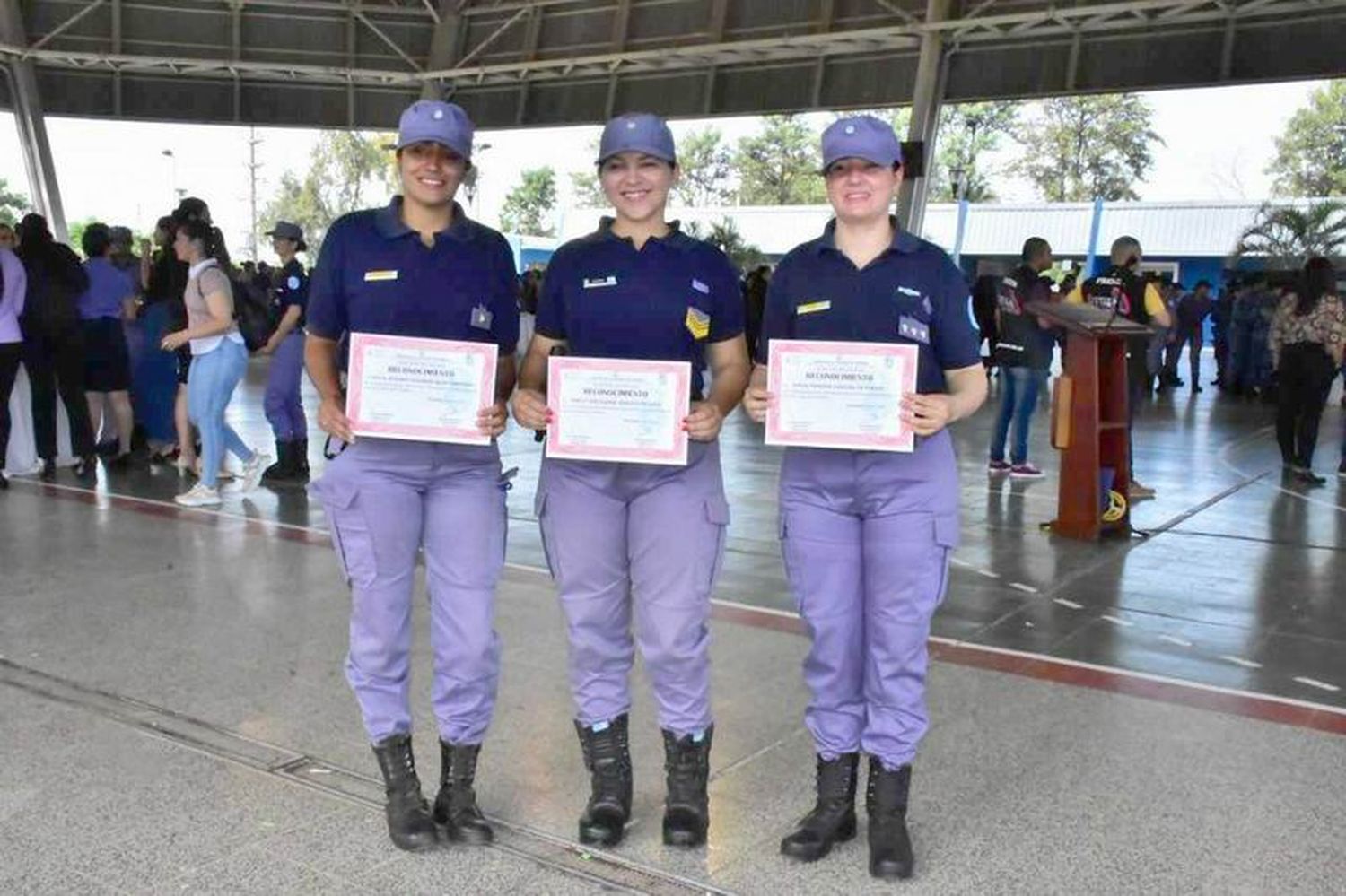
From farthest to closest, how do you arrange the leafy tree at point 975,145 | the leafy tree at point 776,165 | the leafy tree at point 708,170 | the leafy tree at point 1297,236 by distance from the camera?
the leafy tree at point 708,170 < the leafy tree at point 776,165 < the leafy tree at point 975,145 < the leafy tree at point 1297,236

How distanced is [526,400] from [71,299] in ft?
22.1

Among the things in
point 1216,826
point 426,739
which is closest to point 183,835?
point 426,739

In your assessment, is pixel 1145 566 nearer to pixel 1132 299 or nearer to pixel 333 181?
pixel 1132 299

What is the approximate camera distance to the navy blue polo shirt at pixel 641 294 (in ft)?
10.3

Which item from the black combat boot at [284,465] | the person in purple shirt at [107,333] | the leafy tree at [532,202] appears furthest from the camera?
the leafy tree at [532,202]

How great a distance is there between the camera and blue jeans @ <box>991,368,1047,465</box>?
9375 millimetres

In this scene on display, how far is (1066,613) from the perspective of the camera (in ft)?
18.4

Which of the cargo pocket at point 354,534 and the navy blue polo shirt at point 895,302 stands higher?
the navy blue polo shirt at point 895,302

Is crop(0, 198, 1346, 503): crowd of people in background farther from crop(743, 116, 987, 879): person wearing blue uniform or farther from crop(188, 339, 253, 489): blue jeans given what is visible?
crop(743, 116, 987, 879): person wearing blue uniform

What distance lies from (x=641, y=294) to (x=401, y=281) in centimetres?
61

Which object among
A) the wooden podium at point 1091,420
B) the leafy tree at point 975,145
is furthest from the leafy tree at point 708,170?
the wooden podium at point 1091,420

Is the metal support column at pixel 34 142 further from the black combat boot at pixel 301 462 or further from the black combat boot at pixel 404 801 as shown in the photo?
the black combat boot at pixel 404 801

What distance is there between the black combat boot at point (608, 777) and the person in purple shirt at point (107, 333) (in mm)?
7030

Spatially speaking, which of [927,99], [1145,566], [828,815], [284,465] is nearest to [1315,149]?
[927,99]
